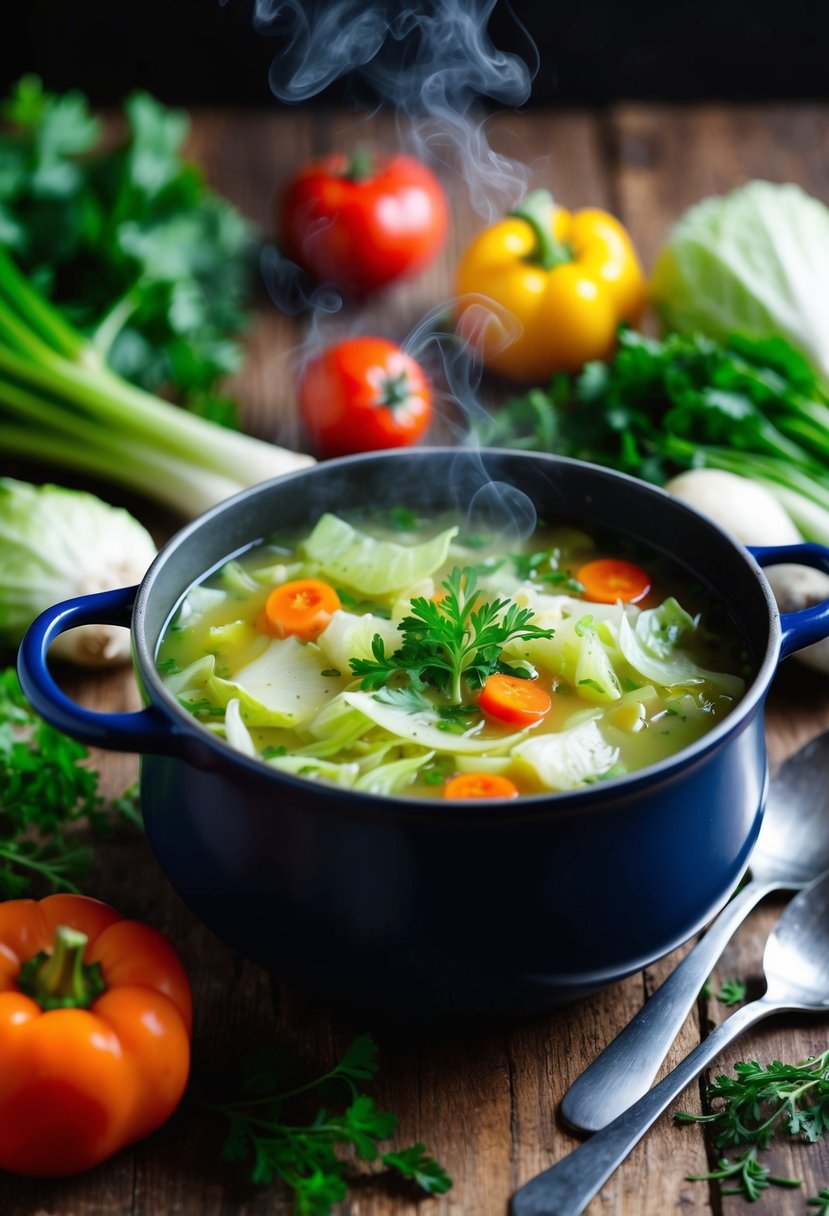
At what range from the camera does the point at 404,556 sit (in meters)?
2.58

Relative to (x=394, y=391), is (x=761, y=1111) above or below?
above

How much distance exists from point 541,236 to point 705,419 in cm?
99

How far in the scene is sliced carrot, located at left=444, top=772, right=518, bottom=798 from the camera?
2.01 meters

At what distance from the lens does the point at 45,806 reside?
2596 millimetres

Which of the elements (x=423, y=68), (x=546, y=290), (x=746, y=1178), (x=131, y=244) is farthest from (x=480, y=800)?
(x=423, y=68)

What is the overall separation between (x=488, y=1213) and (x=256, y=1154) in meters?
0.35

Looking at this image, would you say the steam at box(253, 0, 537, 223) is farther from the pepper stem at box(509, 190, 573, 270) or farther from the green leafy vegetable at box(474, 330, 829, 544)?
the green leafy vegetable at box(474, 330, 829, 544)

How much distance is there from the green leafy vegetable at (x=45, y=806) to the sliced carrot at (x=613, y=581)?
1004 mm

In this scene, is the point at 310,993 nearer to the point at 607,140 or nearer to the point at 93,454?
the point at 93,454

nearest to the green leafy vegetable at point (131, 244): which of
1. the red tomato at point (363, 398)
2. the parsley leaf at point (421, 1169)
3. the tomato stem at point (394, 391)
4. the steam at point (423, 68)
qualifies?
the red tomato at point (363, 398)

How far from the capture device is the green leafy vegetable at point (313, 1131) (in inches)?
76.4

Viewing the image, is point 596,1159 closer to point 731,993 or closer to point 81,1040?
point 731,993

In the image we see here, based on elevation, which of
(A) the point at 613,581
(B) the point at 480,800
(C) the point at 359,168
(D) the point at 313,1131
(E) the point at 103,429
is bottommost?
(E) the point at 103,429

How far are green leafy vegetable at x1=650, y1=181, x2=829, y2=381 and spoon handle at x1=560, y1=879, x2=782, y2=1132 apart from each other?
204cm
